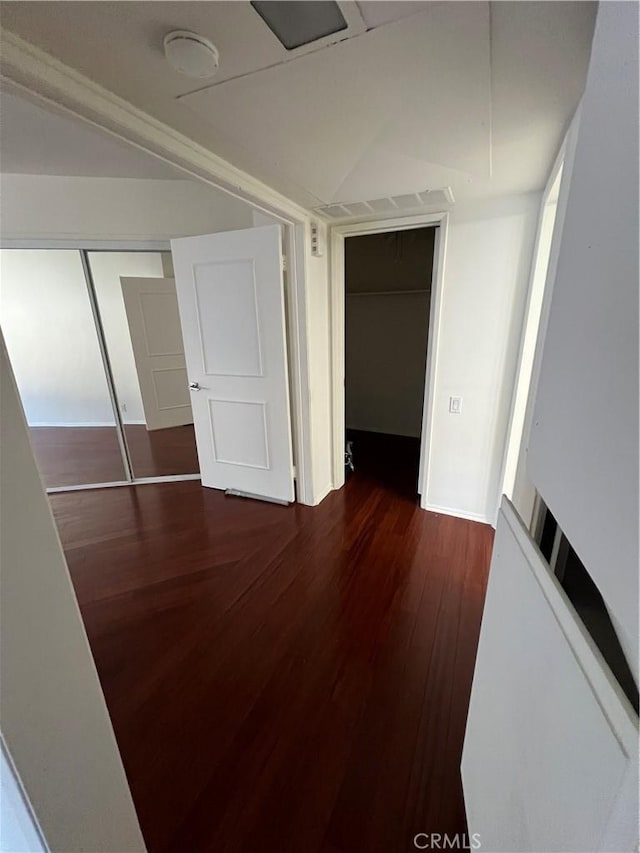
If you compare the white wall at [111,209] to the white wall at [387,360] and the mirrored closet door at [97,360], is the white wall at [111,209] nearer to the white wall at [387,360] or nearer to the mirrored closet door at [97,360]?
the mirrored closet door at [97,360]

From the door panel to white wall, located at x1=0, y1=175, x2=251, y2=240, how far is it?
3.36 ft

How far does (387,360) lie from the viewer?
4.12 m

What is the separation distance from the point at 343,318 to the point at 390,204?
82 centimetres

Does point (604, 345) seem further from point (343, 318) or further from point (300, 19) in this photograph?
point (343, 318)

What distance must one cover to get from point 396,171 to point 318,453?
1.87m

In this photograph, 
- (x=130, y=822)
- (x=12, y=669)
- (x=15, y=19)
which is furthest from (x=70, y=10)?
(x=130, y=822)

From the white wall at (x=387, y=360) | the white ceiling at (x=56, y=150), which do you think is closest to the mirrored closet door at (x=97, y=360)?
the white ceiling at (x=56, y=150)

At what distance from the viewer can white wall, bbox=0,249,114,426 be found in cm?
397

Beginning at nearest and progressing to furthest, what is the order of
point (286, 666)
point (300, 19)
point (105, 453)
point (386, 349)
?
point (300, 19)
point (286, 666)
point (105, 453)
point (386, 349)

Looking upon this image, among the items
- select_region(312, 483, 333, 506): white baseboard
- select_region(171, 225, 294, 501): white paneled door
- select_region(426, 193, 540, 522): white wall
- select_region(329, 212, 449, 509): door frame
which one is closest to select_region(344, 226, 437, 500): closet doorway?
select_region(312, 483, 333, 506): white baseboard

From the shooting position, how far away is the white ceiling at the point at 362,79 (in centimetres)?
80

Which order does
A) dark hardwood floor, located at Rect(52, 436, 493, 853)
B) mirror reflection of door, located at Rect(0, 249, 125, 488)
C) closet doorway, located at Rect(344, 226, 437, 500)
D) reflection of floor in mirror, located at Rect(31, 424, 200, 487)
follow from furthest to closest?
1. mirror reflection of door, located at Rect(0, 249, 125, 488)
2. closet doorway, located at Rect(344, 226, 437, 500)
3. reflection of floor in mirror, located at Rect(31, 424, 200, 487)
4. dark hardwood floor, located at Rect(52, 436, 493, 853)

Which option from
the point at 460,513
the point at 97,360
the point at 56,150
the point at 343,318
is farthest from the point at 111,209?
the point at 460,513

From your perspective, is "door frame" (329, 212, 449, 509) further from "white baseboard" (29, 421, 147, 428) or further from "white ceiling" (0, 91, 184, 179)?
"white baseboard" (29, 421, 147, 428)
